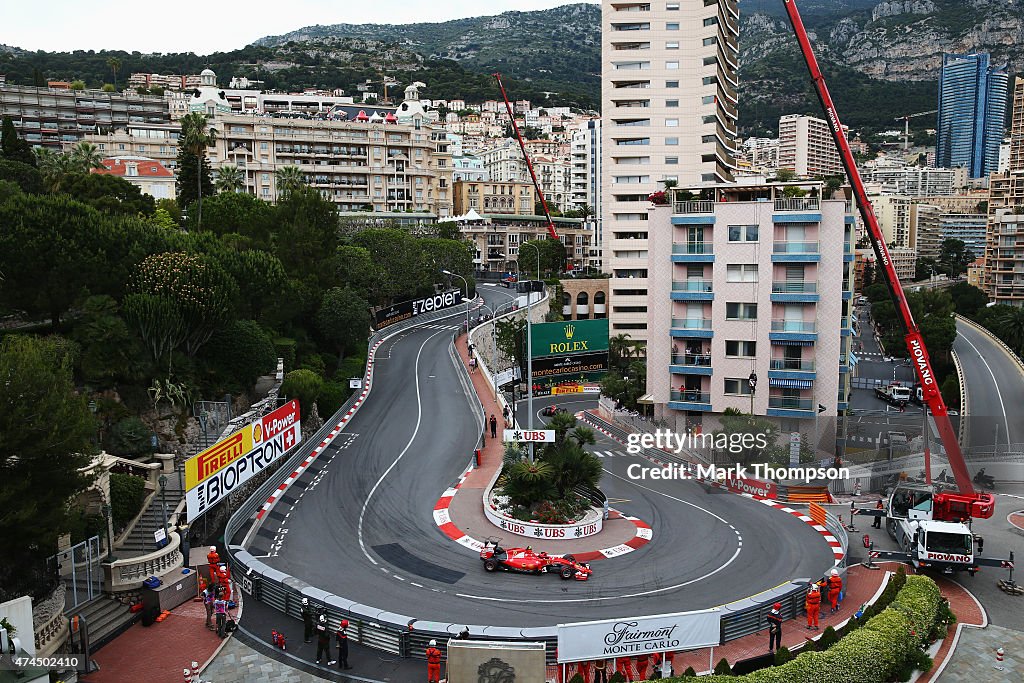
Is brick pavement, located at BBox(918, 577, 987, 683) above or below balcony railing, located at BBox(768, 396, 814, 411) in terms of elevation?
below

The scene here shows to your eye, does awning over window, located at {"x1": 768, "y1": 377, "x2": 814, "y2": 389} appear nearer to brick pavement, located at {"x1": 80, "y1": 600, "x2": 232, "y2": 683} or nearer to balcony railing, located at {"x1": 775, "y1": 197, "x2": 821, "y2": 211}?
balcony railing, located at {"x1": 775, "y1": 197, "x2": 821, "y2": 211}

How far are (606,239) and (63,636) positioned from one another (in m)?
81.3

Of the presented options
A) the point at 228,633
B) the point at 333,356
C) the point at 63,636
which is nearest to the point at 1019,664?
the point at 228,633

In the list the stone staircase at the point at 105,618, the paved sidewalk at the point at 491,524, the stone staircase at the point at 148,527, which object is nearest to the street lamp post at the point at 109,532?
the stone staircase at the point at 148,527

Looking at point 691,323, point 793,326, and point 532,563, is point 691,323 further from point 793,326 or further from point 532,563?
point 532,563

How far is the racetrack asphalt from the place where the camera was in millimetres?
26969

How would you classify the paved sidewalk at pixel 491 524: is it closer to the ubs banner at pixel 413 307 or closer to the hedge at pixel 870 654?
the hedge at pixel 870 654

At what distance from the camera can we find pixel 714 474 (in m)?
41.5

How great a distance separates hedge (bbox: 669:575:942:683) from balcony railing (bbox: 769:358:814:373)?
26.0 m

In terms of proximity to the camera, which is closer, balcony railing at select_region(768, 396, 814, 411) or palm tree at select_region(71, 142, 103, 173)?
balcony railing at select_region(768, 396, 814, 411)

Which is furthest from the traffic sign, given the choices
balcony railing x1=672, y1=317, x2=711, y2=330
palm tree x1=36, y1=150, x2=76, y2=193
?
palm tree x1=36, y1=150, x2=76, y2=193

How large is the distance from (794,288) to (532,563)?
27.7 meters

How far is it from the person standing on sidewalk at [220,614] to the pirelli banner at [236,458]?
18.1 feet

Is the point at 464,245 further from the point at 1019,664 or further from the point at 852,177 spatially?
the point at 1019,664
